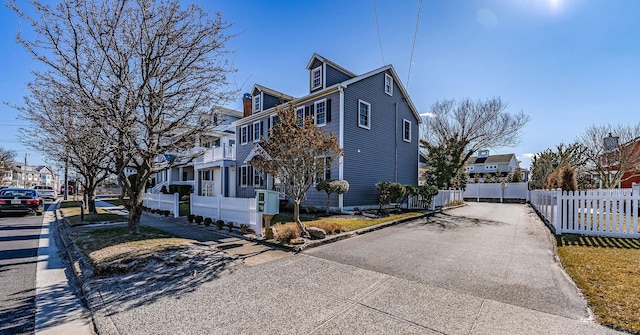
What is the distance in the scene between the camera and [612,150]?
23156mm

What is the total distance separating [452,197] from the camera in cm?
2067

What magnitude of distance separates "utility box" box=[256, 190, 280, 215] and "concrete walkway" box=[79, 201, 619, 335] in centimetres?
316

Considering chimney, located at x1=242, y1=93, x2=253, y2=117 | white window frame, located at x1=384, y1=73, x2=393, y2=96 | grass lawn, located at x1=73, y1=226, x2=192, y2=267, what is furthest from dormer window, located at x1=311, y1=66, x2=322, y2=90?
grass lawn, located at x1=73, y1=226, x2=192, y2=267

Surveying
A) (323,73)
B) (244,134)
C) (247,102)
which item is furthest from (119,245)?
(247,102)

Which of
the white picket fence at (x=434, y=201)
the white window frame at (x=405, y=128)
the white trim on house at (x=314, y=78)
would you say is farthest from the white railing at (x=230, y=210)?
the white window frame at (x=405, y=128)

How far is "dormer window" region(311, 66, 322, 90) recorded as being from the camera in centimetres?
1708

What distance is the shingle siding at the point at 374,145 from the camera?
15508 mm

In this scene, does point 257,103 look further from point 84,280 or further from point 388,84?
point 84,280

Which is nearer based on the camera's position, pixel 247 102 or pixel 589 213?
pixel 589 213

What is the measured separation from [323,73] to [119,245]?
13171 mm

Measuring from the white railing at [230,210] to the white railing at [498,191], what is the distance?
83.4ft

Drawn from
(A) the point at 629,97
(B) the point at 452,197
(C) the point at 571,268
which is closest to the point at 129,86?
(C) the point at 571,268

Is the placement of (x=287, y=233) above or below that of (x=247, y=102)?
below

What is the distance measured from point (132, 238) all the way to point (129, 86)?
4.20 metres
